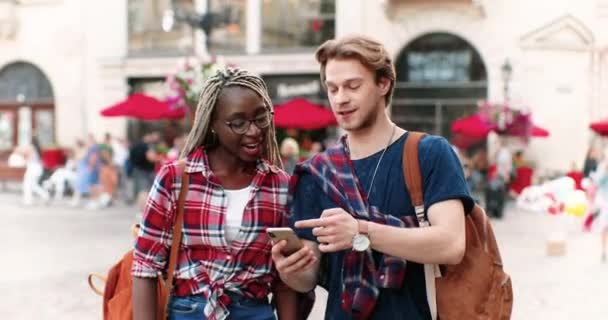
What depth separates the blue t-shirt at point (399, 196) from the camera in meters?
2.30

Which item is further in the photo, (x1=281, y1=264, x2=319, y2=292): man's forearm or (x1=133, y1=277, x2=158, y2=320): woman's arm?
(x1=133, y1=277, x2=158, y2=320): woman's arm

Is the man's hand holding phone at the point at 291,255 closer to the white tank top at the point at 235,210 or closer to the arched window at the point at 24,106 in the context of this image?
the white tank top at the point at 235,210

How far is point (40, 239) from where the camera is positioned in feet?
42.0

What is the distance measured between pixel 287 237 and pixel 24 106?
27746mm

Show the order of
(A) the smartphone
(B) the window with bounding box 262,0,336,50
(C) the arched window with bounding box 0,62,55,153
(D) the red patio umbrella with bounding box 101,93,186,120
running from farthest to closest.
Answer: (C) the arched window with bounding box 0,62,55,153 → (B) the window with bounding box 262,0,336,50 → (D) the red patio umbrella with bounding box 101,93,186,120 → (A) the smartphone

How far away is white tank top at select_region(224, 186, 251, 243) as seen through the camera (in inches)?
103

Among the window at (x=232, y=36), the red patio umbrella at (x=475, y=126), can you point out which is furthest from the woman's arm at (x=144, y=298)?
the window at (x=232, y=36)

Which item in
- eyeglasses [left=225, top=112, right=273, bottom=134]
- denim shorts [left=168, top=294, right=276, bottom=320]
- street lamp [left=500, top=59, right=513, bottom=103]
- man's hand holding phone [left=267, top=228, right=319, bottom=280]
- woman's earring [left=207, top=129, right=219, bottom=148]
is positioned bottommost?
denim shorts [left=168, top=294, right=276, bottom=320]

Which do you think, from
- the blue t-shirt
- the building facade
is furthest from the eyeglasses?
the building facade

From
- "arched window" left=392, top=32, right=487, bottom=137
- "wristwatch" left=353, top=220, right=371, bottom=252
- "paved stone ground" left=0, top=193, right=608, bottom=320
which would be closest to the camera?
"wristwatch" left=353, top=220, right=371, bottom=252

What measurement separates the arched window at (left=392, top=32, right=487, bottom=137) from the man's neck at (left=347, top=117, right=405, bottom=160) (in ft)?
70.1

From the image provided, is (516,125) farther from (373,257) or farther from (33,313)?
(373,257)

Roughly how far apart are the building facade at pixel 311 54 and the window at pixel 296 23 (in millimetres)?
36

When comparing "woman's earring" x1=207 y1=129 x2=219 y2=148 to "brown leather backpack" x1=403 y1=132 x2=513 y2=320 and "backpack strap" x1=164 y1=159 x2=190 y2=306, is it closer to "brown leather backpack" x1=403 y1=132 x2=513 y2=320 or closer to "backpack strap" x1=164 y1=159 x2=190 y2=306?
"backpack strap" x1=164 y1=159 x2=190 y2=306
